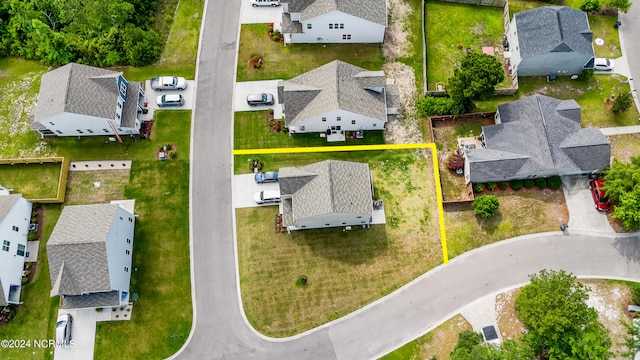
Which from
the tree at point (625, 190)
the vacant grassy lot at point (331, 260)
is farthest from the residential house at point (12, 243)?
the tree at point (625, 190)

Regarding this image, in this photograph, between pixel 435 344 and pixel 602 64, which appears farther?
pixel 602 64

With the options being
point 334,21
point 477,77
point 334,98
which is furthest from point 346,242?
point 334,21

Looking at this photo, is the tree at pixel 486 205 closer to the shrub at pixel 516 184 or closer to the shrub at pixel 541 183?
the shrub at pixel 516 184

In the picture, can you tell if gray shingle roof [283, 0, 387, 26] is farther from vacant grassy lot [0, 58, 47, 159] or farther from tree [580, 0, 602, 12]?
vacant grassy lot [0, 58, 47, 159]

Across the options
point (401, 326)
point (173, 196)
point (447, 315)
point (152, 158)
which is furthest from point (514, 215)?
point (152, 158)

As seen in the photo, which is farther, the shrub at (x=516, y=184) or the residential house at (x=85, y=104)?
the shrub at (x=516, y=184)

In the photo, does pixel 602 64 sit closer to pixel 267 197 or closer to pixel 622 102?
pixel 622 102

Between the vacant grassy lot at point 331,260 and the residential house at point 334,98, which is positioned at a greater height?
the residential house at point 334,98
